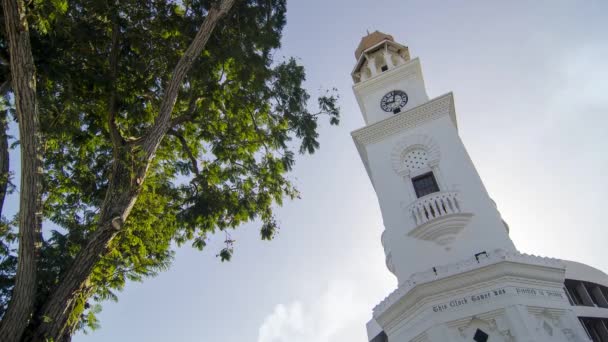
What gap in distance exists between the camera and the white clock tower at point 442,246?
13414mm

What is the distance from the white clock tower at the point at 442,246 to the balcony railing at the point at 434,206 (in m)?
0.04


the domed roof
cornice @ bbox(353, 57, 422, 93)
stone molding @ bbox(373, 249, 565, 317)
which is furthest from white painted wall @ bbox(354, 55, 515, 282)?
the domed roof

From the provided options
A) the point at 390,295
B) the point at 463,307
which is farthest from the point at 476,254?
the point at 390,295

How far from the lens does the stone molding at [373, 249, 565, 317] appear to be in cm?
1386

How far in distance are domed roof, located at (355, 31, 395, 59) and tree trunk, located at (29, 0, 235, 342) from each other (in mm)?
16519

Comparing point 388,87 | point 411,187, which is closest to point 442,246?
point 411,187

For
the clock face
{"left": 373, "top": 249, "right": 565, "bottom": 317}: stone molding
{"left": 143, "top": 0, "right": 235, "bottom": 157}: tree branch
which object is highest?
the clock face

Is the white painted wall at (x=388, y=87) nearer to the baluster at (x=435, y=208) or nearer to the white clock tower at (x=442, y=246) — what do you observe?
the white clock tower at (x=442, y=246)

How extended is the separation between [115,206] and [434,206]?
A: 39.3 feet

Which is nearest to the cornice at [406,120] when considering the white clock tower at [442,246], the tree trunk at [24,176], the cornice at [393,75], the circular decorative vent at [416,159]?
the white clock tower at [442,246]

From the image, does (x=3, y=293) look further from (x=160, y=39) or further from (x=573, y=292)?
(x=573, y=292)

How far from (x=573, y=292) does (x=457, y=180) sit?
33.3 ft

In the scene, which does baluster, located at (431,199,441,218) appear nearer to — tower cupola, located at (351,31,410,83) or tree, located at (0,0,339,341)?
tree, located at (0,0,339,341)

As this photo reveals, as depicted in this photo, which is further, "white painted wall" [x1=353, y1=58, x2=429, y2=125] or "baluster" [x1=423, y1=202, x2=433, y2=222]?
"white painted wall" [x1=353, y1=58, x2=429, y2=125]
